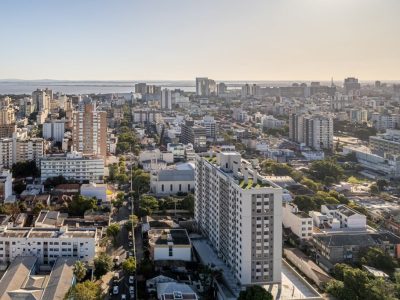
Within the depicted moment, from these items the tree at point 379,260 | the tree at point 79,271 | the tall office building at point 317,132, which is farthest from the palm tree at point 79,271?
the tall office building at point 317,132

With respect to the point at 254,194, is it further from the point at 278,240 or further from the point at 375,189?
the point at 375,189

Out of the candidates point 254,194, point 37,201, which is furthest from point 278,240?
point 37,201

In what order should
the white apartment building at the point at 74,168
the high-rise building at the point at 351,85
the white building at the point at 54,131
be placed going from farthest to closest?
1. the high-rise building at the point at 351,85
2. the white building at the point at 54,131
3. the white apartment building at the point at 74,168

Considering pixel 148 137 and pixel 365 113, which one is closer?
pixel 148 137

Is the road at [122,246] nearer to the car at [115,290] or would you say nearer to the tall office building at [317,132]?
the car at [115,290]

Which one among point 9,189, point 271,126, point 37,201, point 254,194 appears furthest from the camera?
point 271,126

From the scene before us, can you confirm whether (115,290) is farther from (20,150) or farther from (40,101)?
(40,101)

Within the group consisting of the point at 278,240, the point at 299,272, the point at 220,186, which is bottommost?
the point at 299,272
